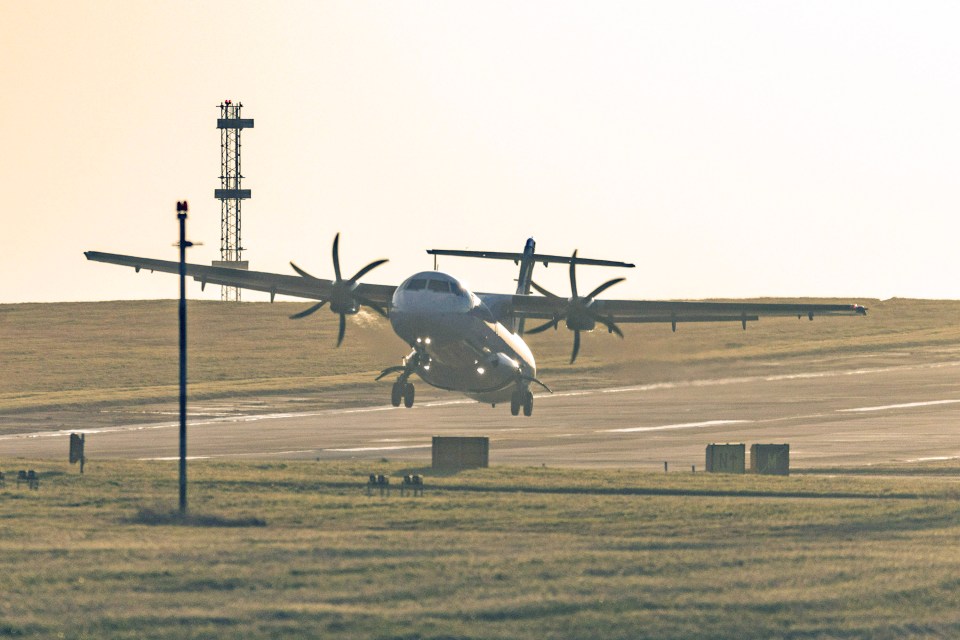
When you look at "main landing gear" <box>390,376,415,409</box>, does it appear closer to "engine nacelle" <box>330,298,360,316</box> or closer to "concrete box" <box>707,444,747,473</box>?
"engine nacelle" <box>330,298,360,316</box>

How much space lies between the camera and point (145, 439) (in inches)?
3177

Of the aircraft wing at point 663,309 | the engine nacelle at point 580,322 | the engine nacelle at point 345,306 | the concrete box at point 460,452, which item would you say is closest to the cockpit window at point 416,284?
the engine nacelle at point 345,306

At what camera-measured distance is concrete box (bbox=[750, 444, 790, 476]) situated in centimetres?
6316

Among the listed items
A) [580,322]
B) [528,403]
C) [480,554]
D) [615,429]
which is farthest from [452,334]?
→ [480,554]

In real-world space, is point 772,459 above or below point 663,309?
below

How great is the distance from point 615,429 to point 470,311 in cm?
1817

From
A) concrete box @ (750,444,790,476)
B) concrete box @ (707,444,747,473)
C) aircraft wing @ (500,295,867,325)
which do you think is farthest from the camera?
aircraft wing @ (500,295,867,325)

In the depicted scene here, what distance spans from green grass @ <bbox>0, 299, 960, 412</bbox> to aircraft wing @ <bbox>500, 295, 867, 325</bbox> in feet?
14.1

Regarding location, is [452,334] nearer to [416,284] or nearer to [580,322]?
[416,284]

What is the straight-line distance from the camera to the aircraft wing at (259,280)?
8219 cm

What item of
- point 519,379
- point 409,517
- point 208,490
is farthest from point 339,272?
point 409,517

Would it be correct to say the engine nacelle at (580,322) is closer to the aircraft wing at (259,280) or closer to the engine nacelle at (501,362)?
the engine nacelle at (501,362)

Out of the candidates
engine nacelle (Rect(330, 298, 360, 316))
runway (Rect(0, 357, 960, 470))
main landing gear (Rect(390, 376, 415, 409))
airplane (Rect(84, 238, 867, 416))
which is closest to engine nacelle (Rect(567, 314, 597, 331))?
airplane (Rect(84, 238, 867, 416))

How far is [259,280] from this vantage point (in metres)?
84.8
